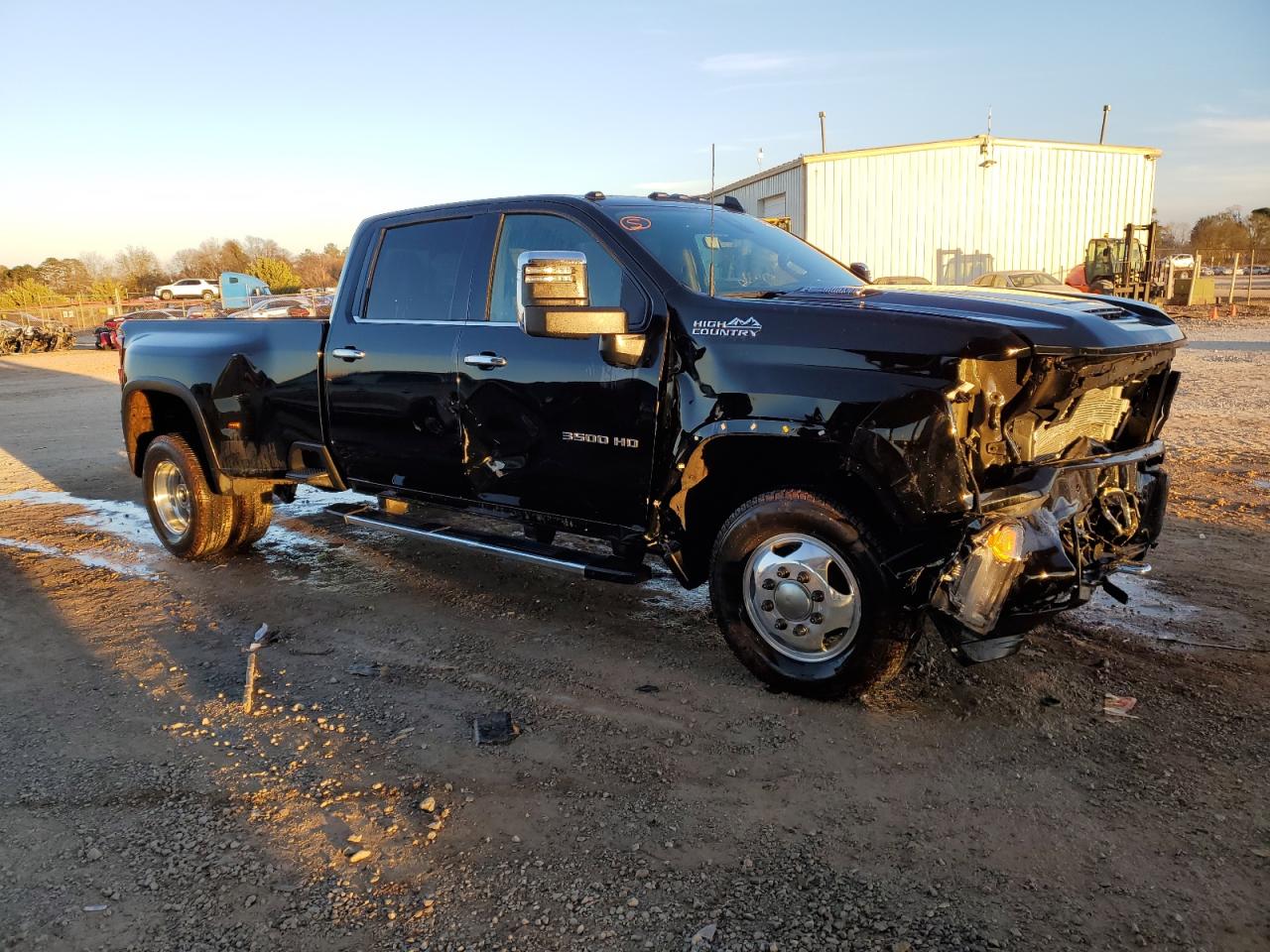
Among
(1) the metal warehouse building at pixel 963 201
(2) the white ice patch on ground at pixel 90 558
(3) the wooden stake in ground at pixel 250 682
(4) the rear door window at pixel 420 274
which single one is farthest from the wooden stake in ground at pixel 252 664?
(1) the metal warehouse building at pixel 963 201

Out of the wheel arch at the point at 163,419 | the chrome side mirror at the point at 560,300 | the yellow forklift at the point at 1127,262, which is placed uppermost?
the yellow forklift at the point at 1127,262

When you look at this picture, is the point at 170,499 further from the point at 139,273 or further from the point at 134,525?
the point at 139,273

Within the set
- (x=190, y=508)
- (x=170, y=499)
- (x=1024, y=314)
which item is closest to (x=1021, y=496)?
(x=1024, y=314)

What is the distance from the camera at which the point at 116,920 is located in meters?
2.56

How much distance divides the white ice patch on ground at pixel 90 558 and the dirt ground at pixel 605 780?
0.62 m

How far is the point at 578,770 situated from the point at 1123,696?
2228 mm

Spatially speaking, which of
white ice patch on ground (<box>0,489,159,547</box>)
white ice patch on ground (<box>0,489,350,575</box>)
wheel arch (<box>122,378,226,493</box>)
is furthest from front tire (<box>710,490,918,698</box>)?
white ice patch on ground (<box>0,489,159,547</box>)

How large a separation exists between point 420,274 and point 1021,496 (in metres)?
3.39

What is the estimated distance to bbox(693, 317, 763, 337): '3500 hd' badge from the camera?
3.69m

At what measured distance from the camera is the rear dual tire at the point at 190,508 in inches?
241

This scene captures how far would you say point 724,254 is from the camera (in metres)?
4.46

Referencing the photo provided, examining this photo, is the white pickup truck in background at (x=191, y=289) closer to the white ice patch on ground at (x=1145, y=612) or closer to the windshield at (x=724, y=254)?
the windshield at (x=724, y=254)

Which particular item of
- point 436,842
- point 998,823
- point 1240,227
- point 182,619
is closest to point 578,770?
point 436,842

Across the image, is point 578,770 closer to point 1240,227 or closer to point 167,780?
point 167,780
